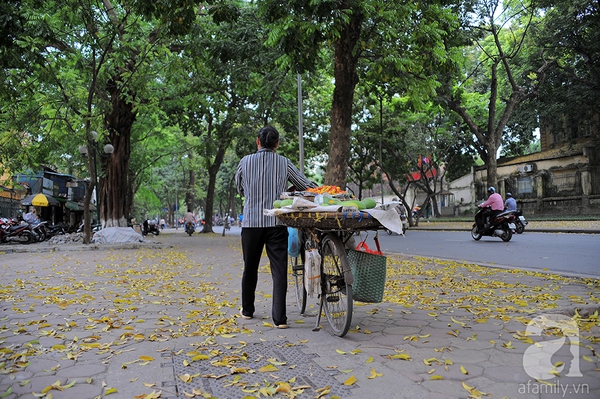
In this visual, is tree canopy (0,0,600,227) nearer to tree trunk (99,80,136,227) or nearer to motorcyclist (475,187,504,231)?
tree trunk (99,80,136,227)

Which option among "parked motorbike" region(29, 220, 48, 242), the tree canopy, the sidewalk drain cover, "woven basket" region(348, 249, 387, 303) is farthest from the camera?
A: "parked motorbike" region(29, 220, 48, 242)

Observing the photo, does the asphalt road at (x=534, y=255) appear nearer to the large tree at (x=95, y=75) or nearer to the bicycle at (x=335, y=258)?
the bicycle at (x=335, y=258)

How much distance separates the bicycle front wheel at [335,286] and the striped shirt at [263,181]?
0.65 meters

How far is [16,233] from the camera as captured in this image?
60.7ft

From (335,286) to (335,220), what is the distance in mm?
662

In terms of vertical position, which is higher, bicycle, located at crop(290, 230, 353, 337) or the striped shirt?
the striped shirt

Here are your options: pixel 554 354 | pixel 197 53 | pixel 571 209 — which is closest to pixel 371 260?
pixel 554 354

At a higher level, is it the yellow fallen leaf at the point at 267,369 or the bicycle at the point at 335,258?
the bicycle at the point at 335,258

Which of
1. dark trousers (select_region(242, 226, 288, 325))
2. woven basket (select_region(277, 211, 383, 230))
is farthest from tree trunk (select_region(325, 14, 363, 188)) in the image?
woven basket (select_region(277, 211, 383, 230))

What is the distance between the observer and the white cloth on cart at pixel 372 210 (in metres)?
3.75

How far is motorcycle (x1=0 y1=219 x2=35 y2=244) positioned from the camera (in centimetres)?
1850

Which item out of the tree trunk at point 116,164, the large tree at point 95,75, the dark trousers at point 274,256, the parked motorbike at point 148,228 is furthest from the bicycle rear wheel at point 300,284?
the parked motorbike at point 148,228

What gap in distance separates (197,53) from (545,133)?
102ft

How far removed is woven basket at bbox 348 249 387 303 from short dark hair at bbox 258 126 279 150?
1348 millimetres
